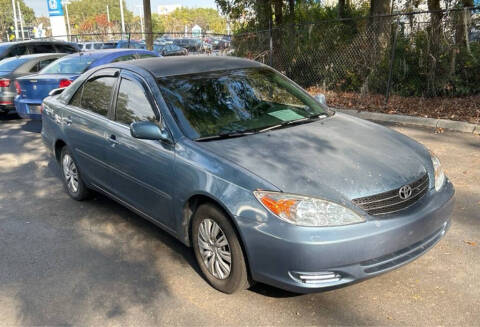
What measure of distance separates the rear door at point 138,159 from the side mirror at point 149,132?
72 millimetres

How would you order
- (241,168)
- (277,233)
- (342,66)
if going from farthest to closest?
(342,66), (241,168), (277,233)

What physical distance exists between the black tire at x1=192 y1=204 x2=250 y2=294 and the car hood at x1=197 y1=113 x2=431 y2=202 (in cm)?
39

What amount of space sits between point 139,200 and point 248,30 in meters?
12.3

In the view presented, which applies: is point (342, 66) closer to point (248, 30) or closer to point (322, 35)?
point (322, 35)

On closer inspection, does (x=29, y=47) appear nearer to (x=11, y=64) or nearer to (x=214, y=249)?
(x=11, y=64)

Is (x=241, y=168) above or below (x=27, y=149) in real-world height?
above

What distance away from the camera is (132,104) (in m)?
4.34

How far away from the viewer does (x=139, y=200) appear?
4195 millimetres

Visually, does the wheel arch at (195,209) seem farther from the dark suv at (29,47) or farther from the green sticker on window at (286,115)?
the dark suv at (29,47)

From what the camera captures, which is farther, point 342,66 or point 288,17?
point 288,17

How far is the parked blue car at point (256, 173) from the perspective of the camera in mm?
2984

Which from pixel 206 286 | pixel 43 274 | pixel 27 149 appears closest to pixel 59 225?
pixel 43 274

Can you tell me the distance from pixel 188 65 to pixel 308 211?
220 centimetres

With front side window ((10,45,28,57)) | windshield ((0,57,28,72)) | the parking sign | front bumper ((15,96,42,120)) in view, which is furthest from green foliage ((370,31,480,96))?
the parking sign
